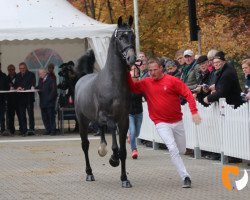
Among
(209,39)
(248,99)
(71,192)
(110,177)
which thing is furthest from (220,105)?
(209,39)

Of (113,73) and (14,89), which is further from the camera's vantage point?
(14,89)

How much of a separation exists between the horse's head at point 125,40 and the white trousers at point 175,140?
1107mm

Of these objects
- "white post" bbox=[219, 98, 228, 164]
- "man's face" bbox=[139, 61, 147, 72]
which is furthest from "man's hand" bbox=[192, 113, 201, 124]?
"man's face" bbox=[139, 61, 147, 72]

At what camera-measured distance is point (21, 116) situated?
2862cm

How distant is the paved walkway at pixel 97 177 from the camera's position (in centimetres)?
1332

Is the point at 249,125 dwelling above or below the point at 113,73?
below

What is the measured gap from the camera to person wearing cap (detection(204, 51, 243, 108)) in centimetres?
1678

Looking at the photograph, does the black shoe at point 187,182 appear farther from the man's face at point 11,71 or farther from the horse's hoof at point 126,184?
the man's face at point 11,71

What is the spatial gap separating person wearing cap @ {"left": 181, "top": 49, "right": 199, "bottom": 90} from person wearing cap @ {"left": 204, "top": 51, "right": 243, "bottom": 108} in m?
2.20

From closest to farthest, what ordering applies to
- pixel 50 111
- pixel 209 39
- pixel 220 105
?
pixel 220 105 < pixel 50 111 < pixel 209 39

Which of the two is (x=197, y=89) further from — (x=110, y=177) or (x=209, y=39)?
(x=209, y=39)

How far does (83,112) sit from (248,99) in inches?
110

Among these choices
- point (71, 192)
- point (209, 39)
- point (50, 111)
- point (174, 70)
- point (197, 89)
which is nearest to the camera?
point (71, 192)

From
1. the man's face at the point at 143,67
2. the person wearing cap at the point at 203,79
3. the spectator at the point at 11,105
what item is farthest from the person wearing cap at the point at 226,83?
the spectator at the point at 11,105
